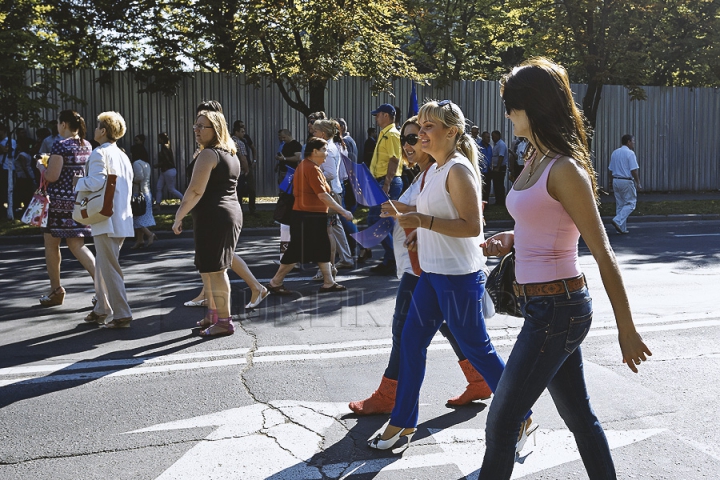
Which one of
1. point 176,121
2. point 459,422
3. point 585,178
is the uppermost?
point 176,121

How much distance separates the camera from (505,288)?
347 centimetres

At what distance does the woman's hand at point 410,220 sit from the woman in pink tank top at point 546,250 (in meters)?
0.92

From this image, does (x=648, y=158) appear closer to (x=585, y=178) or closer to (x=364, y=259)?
(x=364, y=259)

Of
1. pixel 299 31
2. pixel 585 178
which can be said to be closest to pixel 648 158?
pixel 299 31

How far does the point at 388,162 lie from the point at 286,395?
17.4 feet

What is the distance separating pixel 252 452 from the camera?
4254mm

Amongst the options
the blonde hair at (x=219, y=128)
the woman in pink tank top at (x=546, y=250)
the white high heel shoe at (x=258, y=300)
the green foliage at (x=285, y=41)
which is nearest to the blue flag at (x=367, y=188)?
the blonde hair at (x=219, y=128)

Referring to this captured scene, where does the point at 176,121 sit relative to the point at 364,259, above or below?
above

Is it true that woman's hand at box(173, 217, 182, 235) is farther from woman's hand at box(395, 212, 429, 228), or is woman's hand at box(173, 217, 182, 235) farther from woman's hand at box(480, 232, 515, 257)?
woman's hand at box(480, 232, 515, 257)

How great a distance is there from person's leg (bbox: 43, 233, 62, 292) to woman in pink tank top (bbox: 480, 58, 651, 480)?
5.80m

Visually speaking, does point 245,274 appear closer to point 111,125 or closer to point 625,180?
point 111,125

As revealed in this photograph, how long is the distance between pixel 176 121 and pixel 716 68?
1593 centimetres

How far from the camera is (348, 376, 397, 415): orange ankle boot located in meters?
4.81

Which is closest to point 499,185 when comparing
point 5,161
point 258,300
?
point 5,161
